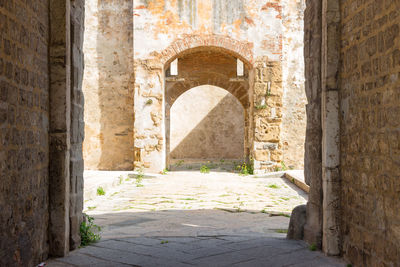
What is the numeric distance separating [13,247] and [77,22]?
6.64 ft

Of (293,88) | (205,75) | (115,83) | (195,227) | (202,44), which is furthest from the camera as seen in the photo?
(205,75)

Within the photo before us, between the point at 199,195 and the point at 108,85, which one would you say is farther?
the point at 108,85

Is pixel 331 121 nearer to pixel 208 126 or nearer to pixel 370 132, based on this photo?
pixel 370 132

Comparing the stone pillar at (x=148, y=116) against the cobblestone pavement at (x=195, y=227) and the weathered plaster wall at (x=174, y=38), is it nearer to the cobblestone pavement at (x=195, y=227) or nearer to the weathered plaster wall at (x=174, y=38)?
the weathered plaster wall at (x=174, y=38)

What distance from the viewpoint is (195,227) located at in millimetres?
4461

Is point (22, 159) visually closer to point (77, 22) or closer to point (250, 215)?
point (77, 22)

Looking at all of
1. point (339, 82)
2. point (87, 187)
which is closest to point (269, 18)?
point (87, 187)

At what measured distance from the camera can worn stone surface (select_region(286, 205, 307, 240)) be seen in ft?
12.1

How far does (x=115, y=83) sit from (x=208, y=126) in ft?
28.2

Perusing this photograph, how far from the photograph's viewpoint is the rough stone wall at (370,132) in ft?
7.87

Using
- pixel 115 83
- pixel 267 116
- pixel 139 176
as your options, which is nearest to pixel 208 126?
pixel 115 83

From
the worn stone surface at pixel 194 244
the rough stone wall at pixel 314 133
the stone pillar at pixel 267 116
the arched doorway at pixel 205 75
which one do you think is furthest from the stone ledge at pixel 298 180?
the arched doorway at pixel 205 75

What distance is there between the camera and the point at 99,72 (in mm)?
10797

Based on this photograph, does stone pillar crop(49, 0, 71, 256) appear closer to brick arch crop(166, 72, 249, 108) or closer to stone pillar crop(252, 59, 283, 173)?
stone pillar crop(252, 59, 283, 173)
